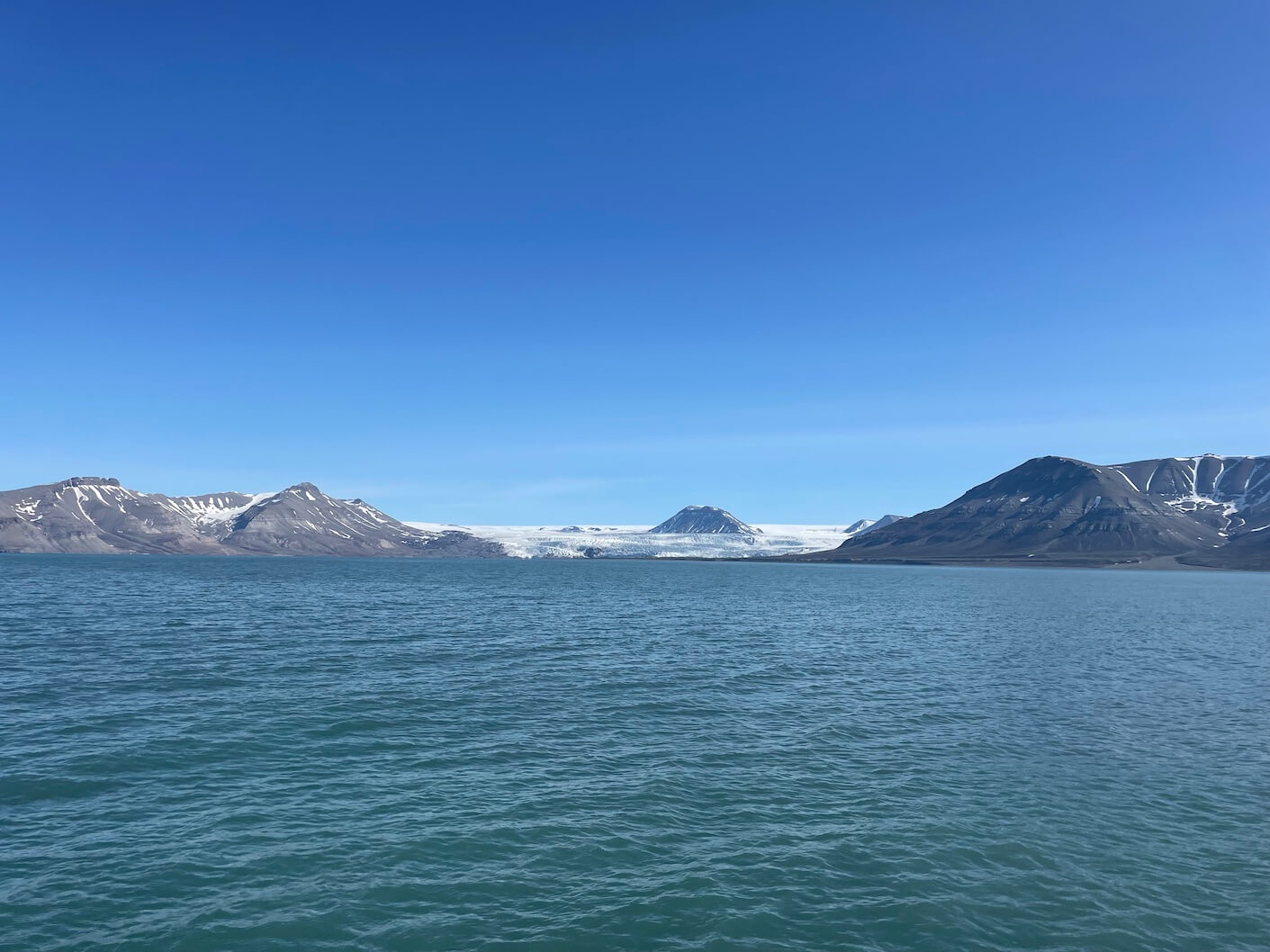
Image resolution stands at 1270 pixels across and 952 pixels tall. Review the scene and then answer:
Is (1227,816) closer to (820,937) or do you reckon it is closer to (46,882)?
(820,937)

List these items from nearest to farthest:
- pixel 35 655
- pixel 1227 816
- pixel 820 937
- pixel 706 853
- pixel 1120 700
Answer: pixel 820 937 < pixel 706 853 < pixel 1227 816 < pixel 1120 700 < pixel 35 655

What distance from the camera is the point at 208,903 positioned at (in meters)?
20.3

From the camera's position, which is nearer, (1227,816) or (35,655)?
(1227,816)

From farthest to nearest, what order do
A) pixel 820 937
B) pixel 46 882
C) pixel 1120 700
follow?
pixel 1120 700 → pixel 46 882 → pixel 820 937

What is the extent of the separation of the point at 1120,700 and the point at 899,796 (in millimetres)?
27025

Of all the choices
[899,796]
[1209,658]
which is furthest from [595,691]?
[1209,658]

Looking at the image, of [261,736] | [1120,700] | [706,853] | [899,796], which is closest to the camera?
[706,853]

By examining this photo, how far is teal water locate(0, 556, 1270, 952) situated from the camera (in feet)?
65.5

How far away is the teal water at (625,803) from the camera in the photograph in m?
20.0

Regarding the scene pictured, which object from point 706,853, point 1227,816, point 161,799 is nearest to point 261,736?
point 161,799

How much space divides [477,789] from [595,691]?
67.8ft

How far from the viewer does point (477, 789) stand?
2936cm

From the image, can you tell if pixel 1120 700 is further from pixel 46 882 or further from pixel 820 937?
pixel 46 882

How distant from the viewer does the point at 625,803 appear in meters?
28.2
